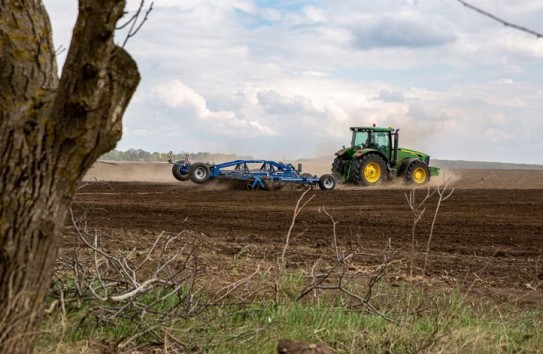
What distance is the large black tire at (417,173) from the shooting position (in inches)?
1006

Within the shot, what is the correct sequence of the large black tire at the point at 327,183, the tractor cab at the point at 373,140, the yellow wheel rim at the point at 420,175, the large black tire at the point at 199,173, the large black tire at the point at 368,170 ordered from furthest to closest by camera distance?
1. the yellow wheel rim at the point at 420,175
2. the tractor cab at the point at 373,140
3. the large black tire at the point at 368,170
4. the large black tire at the point at 327,183
5. the large black tire at the point at 199,173

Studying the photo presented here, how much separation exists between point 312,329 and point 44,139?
9.00ft

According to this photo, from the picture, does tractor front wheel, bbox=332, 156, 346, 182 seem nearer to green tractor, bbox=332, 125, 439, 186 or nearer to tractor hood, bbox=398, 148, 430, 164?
green tractor, bbox=332, 125, 439, 186

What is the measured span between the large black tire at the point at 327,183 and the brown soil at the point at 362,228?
134 cm

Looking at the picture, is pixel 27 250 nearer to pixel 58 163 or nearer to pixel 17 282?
pixel 17 282

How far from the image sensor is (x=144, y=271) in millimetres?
7652

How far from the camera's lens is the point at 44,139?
3.43 metres

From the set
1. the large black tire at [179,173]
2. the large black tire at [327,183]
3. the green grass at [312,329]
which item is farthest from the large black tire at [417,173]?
the green grass at [312,329]

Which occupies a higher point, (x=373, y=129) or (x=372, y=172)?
(x=373, y=129)

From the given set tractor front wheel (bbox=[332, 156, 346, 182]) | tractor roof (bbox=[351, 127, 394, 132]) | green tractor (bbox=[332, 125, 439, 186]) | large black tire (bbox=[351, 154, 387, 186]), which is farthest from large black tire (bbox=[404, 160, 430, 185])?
tractor front wheel (bbox=[332, 156, 346, 182])

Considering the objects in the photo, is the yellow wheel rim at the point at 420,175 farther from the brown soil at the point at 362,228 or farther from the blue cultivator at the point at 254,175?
the blue cultivator at the point at 254,175

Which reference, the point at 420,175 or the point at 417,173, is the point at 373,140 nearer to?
the point at 417,173

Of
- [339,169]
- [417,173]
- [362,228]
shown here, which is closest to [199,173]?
[339,169]

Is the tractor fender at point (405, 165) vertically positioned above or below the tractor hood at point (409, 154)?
below
